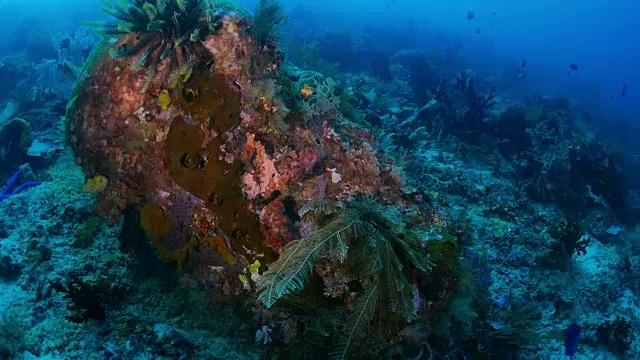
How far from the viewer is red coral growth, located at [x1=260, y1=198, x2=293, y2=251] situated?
363 centimetres

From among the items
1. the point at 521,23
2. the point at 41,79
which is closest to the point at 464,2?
the point at 521,23

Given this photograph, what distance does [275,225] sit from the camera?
3.65m

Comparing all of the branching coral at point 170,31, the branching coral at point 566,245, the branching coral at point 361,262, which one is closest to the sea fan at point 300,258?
the branching coral at point 361,262

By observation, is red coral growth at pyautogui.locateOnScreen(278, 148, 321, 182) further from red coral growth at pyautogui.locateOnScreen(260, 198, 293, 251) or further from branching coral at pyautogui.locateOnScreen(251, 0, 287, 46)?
branching coral at pyautogui.locateOnScreen(251, 0, 287, 46)

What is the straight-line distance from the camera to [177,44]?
3607 mm

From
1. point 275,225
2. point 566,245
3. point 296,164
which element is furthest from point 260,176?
point 566,245

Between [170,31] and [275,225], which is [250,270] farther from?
[170,31]

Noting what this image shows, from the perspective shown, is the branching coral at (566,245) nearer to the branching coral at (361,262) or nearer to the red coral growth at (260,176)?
the branching coral at (361,262)

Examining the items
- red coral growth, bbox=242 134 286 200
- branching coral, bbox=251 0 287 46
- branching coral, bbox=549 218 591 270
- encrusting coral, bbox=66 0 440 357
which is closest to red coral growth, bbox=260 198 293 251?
encrusting coral, bbox=66 0 440 357

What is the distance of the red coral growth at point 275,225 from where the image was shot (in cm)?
363

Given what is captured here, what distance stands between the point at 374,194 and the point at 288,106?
135cm

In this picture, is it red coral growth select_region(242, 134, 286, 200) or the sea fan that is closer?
the sea fan

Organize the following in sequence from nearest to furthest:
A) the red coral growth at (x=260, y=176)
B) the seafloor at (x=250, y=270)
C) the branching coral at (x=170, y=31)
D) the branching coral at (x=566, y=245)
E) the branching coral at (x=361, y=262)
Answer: the branching coral at (x=361, y=262) < the seafloor at (x=250, y=270) < the branching coral at (x=170, y=31) < the red coral growth at (x=260, y=176) < the branching coral at (x=566, y=245)

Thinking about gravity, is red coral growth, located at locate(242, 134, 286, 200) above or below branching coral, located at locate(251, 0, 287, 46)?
below
